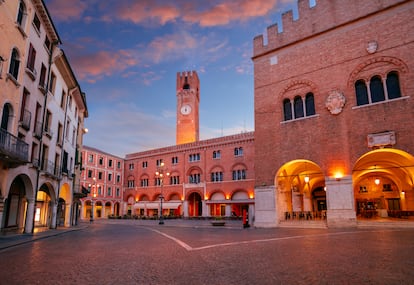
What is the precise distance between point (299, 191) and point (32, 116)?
871 inches

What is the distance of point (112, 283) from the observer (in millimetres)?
5391

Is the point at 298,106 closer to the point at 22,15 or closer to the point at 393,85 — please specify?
the point at 393,85

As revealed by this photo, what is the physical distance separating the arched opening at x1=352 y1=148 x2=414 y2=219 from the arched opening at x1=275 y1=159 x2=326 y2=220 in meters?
3.37

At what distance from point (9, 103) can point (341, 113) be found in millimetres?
18748

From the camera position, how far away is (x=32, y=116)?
15.9 metres

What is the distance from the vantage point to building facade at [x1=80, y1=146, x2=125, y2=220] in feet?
164

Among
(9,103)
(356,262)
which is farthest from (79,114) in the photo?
(356,262)

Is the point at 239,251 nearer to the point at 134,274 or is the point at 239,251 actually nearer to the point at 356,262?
the point at 356,262

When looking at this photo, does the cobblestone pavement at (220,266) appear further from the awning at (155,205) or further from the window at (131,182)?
the window at (131,182)

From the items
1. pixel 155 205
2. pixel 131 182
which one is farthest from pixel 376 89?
pixel 131 182

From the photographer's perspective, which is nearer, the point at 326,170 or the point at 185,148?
the point at 326,170

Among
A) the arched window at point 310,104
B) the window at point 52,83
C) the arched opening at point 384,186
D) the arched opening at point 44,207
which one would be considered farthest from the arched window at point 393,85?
the arched opening at point 44,207

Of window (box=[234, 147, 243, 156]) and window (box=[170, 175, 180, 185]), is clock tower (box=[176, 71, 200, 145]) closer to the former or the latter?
window (box=[170, 175, 180, 185])

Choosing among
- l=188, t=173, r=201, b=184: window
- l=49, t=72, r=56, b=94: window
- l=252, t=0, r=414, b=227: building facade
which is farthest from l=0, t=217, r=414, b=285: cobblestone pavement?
l=188, t=173, r=201, b=184: window
